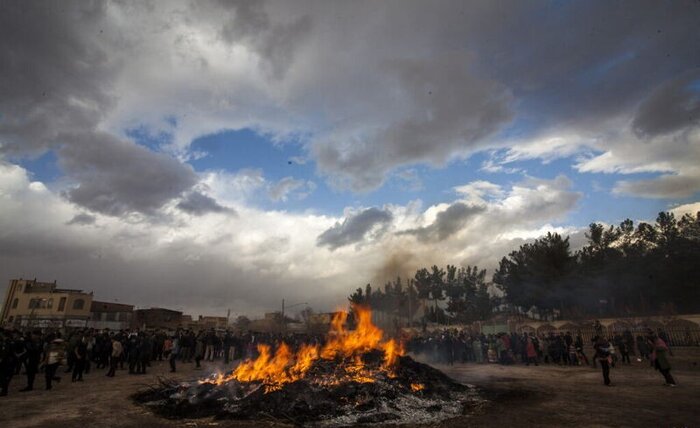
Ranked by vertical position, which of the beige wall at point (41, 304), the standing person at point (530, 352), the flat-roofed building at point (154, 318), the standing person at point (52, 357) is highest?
the beige wall at point (41, 304)

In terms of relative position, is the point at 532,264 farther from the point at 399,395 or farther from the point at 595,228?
the point at 399,395

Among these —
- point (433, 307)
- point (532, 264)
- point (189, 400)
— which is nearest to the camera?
point (189, 400)

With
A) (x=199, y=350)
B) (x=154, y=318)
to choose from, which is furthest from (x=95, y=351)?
(x=154, y=318)

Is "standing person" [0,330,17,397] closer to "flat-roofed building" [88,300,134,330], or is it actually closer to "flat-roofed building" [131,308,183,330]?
"flat-roofed building" [88,300,134,330]

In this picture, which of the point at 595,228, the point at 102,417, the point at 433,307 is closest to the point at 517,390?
the point at 102,417

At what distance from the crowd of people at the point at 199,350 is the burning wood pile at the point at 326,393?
15.3ft

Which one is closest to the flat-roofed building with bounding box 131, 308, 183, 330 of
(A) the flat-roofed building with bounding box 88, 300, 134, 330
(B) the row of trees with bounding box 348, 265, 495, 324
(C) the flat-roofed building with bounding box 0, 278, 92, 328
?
(A) the flat-roofed building with bounding box 88, 300, 134, 330

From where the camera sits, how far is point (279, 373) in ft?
46.2

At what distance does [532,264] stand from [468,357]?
27396mm

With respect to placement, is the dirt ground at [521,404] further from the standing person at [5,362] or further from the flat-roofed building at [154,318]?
the flat-roofed building at [154,318]

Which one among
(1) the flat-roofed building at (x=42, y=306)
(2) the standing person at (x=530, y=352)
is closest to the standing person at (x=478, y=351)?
(2) the standing person at (x=530, y=352)

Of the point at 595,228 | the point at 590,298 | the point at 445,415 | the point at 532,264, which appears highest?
the point at 595,228

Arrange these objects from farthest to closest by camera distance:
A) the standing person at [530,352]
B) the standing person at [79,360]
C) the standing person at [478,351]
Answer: the standing person at [478,351] → the standing person at [530,352] → the standing person at [79,360]

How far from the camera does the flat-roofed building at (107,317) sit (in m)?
68.7
